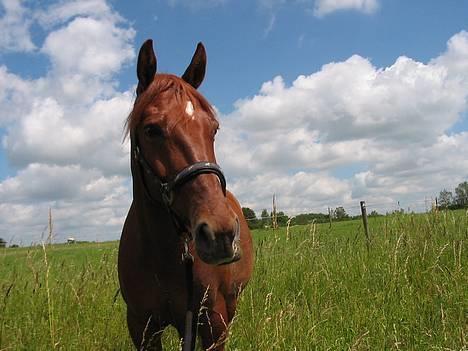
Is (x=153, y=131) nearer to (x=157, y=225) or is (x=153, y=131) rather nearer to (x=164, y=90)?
(x=164, y=90)

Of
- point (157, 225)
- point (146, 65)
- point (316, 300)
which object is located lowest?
point (316, 300)

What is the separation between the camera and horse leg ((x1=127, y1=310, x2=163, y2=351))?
9.83ft

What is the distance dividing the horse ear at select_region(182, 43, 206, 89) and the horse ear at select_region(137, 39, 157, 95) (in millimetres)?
388

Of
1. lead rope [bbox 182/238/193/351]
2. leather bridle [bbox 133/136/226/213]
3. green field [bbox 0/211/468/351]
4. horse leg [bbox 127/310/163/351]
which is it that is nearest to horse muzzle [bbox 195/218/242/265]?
leather bridle [bbox 133/136/226/213]

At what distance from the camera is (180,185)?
217 cm

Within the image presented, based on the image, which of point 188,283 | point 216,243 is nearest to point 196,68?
point 188,283

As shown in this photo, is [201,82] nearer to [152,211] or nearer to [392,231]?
[152,211]

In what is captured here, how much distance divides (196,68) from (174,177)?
119cm

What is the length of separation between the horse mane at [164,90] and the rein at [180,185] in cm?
16

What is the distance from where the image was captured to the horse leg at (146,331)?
2996 millimetres

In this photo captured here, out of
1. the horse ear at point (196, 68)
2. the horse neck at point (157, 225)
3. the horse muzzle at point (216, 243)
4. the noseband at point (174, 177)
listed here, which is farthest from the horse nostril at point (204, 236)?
the horse ear at point (196, 68)

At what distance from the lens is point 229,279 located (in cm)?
310

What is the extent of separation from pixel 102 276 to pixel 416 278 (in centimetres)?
396

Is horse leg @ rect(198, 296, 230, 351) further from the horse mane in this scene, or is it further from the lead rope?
the horse mane
